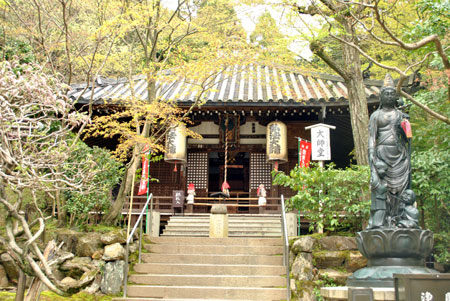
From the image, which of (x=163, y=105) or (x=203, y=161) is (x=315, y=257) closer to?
(x=163, y=105)

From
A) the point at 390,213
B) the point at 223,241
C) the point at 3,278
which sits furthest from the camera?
the point at 223,241

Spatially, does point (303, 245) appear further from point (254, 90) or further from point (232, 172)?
point (232, 172)

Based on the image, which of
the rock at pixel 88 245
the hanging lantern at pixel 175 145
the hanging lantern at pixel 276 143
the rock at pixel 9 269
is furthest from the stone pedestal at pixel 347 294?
the hanging lantern at pixel 175 145

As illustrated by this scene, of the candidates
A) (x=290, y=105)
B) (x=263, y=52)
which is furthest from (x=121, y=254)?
(x=290, y=105)

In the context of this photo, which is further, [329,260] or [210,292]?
[329,260]

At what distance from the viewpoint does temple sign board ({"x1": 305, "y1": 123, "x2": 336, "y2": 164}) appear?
10703 millimetres

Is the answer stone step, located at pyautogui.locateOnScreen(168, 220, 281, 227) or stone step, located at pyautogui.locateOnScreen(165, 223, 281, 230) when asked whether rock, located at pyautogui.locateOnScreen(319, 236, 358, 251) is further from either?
stone step, located at pyautogui.locateOnScreen(168, 220, 281, 227)

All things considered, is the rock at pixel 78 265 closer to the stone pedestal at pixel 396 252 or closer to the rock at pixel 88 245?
the rock at pixel 88 245

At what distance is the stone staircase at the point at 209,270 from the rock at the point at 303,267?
0.97 feet

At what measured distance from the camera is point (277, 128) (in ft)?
42.6

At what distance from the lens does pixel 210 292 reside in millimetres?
7605

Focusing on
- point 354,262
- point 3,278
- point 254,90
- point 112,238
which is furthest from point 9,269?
point 254,90

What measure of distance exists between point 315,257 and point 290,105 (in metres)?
5.56

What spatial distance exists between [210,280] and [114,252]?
78.9 inches
